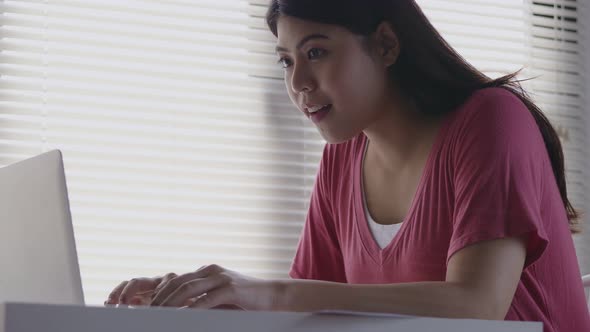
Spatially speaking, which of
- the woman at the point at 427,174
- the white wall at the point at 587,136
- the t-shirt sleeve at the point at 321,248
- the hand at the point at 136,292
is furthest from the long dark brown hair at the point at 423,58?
the white wall at the point at 587,136

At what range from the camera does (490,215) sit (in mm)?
1173

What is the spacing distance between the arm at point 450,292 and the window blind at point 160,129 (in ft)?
3.38

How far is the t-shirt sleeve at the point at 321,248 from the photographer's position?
165 centimetres

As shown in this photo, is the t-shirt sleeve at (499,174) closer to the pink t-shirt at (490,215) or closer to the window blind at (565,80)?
the pink t-shirt at (490,215)

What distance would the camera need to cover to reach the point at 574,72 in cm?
258

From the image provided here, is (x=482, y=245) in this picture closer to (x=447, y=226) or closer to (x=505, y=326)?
(x=447, y=226)

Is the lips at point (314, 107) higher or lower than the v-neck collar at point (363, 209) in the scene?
higher

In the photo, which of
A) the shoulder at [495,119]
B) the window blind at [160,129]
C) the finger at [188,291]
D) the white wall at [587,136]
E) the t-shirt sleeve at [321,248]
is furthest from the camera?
the white wall at [587,136]

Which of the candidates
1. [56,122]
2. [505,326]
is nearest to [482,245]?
[505,326]

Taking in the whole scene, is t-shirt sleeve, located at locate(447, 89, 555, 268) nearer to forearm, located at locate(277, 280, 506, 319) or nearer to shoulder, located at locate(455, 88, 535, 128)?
shoulder, located at locate(455, 88, 535, 128)

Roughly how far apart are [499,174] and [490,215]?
0.07 m

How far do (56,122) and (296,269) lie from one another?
0.75 meters

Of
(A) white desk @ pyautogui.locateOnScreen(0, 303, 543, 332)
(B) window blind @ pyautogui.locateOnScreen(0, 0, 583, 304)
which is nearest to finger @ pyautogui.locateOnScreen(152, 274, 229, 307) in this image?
(A) white desk @ pyautogui.locateOnScreen(0, 303, 543, 332)

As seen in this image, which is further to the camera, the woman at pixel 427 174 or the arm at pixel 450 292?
the woman at pixel 427 174
